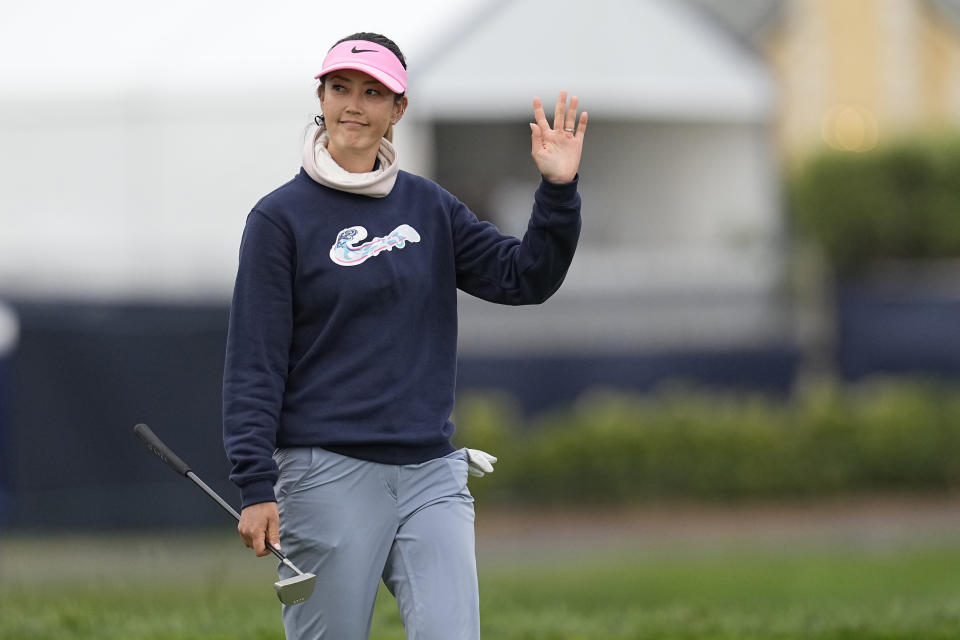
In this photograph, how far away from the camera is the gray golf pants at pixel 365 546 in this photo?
3.57 meters

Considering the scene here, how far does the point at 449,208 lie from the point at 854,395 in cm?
1095

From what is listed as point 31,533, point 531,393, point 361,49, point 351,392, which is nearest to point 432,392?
point 351,392

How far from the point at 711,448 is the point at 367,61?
9551 mm

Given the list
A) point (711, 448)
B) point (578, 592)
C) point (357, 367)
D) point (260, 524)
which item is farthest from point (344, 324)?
point (711, 448)

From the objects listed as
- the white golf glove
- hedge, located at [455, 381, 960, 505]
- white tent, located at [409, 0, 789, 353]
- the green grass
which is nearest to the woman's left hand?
the white golf glove

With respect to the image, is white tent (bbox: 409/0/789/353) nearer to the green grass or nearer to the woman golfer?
the green grass

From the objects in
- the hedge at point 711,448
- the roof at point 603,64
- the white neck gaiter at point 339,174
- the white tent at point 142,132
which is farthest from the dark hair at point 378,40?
the roof at point 603,64

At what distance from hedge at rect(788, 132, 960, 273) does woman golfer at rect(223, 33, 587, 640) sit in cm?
1436

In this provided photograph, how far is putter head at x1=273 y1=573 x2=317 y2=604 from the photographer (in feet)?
11.2

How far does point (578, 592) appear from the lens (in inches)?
358

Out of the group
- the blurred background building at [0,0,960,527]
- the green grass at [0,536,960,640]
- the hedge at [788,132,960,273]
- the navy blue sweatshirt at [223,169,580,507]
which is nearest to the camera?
the navy blue sweatshirt at [223,169,580,507]

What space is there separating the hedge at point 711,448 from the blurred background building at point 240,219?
0.99 m

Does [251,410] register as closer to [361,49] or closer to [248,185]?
[361,49]

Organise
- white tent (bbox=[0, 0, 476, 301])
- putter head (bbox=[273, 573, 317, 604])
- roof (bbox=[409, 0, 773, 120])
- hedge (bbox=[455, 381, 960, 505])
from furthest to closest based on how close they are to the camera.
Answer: roof (bbox=[409, 0, 773, 120]) → white tent (bbox=[0, 0, 476, 301]) → hedge (bbox=[455, 381, 960, 505]) → putter head (bbox=[273, 573, 317, 604])
